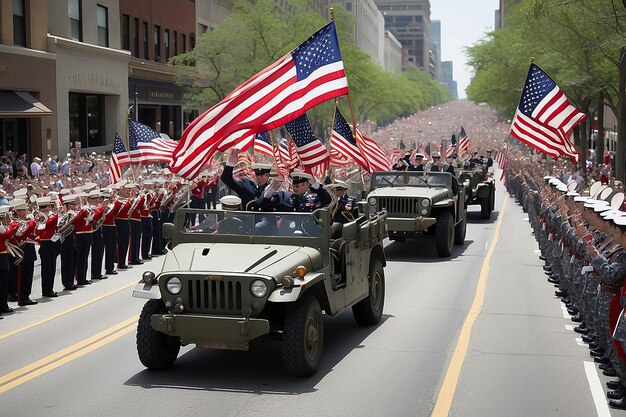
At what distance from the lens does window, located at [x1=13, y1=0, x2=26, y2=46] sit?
A: 37094 mm

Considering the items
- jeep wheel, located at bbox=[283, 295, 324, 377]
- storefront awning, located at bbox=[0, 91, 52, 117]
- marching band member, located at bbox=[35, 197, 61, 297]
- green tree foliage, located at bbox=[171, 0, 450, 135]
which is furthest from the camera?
green tree foliage, located at bbox=[171, 0, 450, 135]

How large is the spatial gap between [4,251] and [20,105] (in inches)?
924

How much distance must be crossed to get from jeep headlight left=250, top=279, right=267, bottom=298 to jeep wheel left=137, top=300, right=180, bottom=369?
3.72ft

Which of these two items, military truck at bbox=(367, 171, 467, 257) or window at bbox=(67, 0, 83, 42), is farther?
window at bbox=(67, 0, 83, 42)

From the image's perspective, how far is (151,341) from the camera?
10.4 meters

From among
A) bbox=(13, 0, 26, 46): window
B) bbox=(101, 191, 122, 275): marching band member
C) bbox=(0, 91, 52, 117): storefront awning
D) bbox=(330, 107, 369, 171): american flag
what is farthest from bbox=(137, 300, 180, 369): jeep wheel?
bbox=(13, 0, 26, 46): window

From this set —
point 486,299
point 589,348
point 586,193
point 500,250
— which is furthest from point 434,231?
point 589,348

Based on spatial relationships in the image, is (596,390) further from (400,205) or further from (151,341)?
(400,205)

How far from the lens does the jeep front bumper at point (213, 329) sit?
9.86 metres

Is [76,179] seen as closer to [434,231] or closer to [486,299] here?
[434,231]

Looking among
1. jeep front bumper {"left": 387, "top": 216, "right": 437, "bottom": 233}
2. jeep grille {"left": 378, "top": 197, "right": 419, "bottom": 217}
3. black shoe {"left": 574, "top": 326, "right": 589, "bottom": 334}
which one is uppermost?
jeep grille {"left": 378, "top": 197, "right": 419, "bottom": 217}

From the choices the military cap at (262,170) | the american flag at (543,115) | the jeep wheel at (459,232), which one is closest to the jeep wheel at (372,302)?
the military cap at (262,170)

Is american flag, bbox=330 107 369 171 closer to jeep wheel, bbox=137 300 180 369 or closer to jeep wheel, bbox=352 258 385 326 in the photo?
jeep wheel, bbox=352 258 385 326

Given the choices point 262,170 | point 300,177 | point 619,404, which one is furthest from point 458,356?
point 262,170
